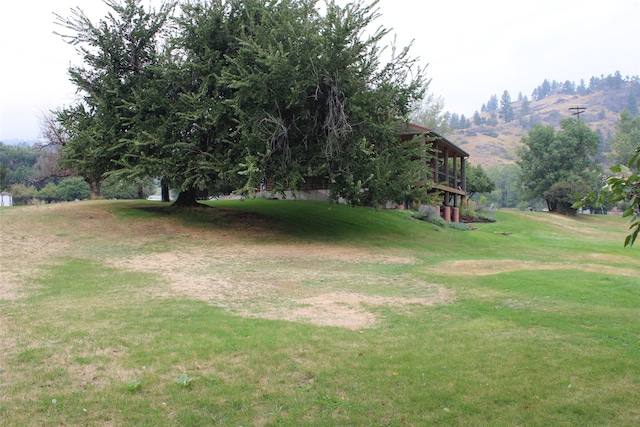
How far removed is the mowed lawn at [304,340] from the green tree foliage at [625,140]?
71.3 meters

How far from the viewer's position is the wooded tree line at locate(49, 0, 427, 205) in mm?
17797

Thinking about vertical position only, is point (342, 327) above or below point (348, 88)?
below

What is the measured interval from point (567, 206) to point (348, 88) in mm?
46175

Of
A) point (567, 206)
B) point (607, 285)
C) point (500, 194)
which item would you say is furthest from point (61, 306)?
point (500, 194)

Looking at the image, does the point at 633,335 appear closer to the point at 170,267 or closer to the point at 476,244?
the point at 170,267

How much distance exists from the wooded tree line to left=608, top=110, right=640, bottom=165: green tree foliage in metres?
65.8

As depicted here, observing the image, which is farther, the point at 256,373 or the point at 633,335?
the point at 633,335

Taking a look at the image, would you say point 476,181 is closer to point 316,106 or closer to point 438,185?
point 438,185

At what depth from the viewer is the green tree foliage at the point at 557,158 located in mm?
57500

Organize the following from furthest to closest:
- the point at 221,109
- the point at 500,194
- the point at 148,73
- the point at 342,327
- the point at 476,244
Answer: the point at 500,194 < the point at 476,244 < the point at 148,73 < the point at 221,109 < the point at 342,327

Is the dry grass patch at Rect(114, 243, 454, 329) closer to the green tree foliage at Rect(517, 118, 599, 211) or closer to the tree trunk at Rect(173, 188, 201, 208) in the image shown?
the tree trunk at Rect(173, 188, 201, 208)

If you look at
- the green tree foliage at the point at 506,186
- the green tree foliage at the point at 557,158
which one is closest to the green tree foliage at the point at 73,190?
the green tree foliage at the point at 557,158

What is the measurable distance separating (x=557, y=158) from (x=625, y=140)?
28.3 m

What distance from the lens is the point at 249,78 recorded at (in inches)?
682
